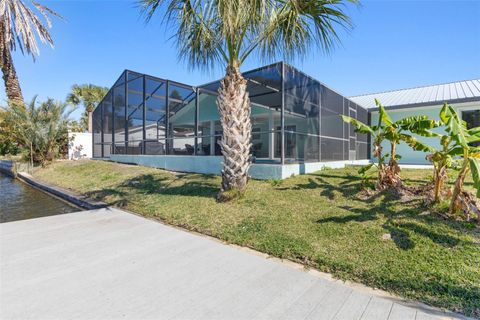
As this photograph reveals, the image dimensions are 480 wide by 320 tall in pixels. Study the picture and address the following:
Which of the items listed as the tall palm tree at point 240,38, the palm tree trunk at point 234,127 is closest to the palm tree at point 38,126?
the tall palm tree at point 240,38

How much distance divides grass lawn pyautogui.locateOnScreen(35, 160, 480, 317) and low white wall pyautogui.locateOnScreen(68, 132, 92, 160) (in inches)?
527

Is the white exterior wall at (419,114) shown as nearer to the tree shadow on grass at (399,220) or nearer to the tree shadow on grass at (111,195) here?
the tree shadow on grass at (399,220)

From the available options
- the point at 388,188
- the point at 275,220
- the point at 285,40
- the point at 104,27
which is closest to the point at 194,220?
the point at 275,220

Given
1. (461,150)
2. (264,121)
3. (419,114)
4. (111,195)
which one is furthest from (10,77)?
(419,114)

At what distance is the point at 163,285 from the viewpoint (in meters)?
2.78

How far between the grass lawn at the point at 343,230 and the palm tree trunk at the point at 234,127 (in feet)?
2.08

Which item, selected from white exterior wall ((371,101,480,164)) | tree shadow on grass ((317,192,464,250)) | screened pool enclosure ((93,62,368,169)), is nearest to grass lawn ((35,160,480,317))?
tree shadow on grass ((317,192,464,250))

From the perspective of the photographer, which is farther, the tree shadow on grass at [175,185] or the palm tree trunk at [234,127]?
the tree shadow on grass at [175,185]

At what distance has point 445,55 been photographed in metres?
10.5

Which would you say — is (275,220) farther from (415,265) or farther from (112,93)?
(112,93)

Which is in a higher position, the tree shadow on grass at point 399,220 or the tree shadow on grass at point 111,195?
the tree shadow on grass at point 399,220

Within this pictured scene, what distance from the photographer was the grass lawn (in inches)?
109

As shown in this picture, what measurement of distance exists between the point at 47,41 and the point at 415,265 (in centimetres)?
2218

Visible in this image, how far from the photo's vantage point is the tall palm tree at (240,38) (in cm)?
544
